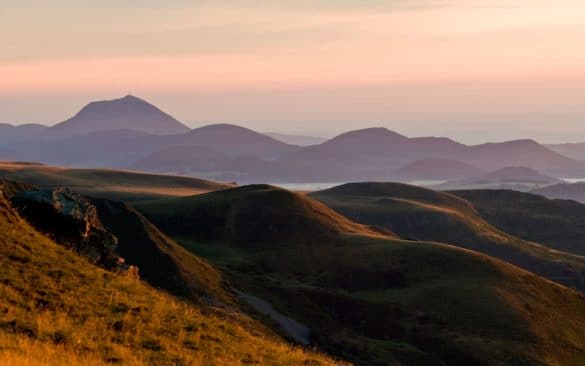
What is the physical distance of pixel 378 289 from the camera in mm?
80750

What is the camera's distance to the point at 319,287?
7738cm

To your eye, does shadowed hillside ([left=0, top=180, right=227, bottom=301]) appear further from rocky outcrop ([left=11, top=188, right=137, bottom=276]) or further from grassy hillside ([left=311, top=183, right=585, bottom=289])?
grassy hillside ([left=311, top=183, right=585, bottom=289])

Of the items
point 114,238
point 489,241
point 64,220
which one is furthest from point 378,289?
point 489,241

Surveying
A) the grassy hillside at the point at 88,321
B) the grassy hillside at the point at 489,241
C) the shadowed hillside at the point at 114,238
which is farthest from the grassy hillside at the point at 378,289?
the grassy hillside at the point at 489,241

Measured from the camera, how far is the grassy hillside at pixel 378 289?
206 ft

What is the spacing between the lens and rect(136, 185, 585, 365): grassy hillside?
6275 centimetres

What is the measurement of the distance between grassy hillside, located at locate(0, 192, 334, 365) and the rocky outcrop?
9.60 feet

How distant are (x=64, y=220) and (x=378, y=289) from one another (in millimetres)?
48759

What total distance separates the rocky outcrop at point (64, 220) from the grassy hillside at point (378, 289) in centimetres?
2198

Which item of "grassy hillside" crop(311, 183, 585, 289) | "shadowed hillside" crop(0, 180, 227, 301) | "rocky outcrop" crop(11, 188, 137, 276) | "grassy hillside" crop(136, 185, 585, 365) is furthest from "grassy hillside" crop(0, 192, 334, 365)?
"grassy hillside" crop(311, 183, 585, 289)

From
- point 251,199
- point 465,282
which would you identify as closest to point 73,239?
point 465,282

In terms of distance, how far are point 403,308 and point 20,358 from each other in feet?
A: 192

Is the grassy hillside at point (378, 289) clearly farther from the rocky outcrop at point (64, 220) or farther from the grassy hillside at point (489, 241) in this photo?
the grassy hillside at point (489, 241)

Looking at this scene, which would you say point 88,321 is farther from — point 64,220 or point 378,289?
point 378,289
